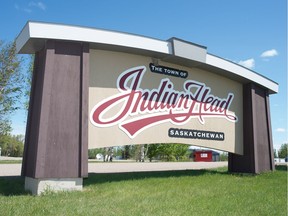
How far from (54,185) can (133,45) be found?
18.3ft

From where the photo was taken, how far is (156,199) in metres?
8.84

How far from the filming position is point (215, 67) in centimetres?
1484

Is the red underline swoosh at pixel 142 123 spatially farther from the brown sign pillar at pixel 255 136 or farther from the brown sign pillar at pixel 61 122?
the brown sign pillar at pixel 255 136

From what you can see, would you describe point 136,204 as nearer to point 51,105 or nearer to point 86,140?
point 86,140

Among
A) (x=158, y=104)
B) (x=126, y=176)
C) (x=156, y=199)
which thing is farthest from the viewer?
(x=126, y=176)

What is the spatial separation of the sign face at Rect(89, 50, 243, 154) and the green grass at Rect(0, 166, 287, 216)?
1.99m

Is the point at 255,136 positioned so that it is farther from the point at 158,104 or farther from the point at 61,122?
the point at 61,122

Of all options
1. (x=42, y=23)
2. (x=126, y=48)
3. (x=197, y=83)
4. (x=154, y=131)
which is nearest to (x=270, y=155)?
(x=197, y=83)

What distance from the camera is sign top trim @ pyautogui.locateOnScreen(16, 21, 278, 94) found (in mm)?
10773

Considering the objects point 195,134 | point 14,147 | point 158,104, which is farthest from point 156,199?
point 14,147

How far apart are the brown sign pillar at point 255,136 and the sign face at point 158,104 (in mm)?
380

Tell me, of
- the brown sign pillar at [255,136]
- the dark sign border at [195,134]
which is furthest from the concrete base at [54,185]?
the brown sign pillar at [255,136]

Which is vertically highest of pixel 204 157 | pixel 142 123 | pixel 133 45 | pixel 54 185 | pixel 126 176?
pixel 133 45

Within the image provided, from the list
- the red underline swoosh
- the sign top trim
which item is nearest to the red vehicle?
the sign top trim
